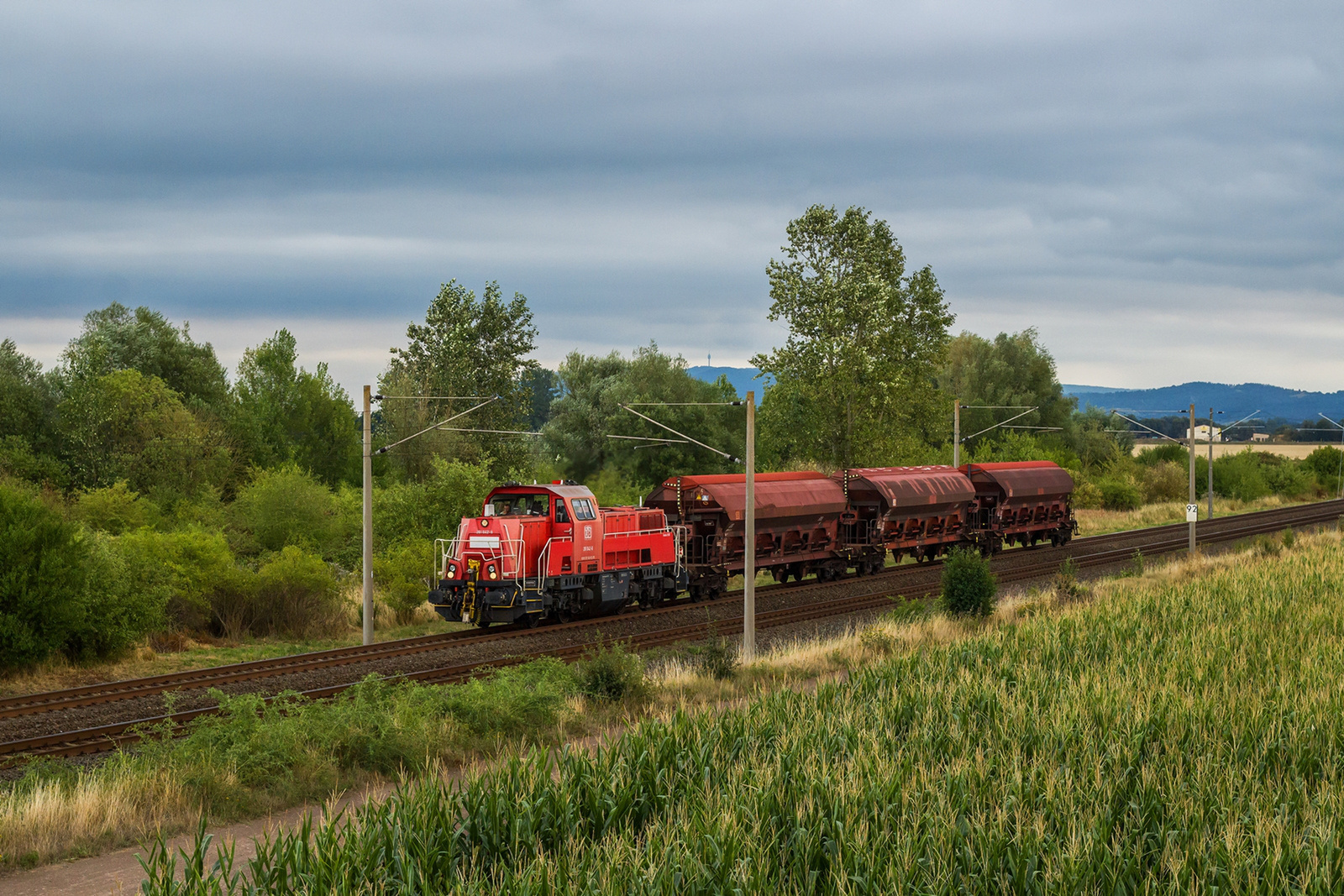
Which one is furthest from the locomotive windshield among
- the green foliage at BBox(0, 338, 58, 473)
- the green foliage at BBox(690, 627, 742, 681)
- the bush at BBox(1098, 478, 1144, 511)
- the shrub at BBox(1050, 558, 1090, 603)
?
the bush at BBox(1098, 478, 1144, 511)

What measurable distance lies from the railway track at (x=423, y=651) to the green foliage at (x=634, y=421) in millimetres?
28261

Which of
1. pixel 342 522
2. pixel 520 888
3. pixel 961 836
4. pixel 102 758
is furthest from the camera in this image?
pixel 342 522

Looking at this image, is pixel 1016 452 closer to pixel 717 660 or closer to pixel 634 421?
pixel 634 421

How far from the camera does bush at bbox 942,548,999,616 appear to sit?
29.3 meters

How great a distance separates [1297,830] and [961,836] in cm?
332

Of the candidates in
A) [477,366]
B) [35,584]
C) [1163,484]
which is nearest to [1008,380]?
[1163,484]

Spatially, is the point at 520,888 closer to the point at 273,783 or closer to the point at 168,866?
the point at 168,866

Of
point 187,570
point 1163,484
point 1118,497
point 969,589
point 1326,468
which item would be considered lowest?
point 969,589

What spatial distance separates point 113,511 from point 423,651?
17850 mm

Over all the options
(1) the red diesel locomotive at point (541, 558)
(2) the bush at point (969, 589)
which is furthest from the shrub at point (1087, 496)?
(1) the red diesel locomotive at point (541, 558)

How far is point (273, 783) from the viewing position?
14172 mm

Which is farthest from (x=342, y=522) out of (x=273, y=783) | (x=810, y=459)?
(x=273, y=783)

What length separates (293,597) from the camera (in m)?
33.4

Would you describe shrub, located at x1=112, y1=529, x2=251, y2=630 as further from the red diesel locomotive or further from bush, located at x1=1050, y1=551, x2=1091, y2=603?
bush, located at x1=1050, y1=551, x2=1091, y2=603
